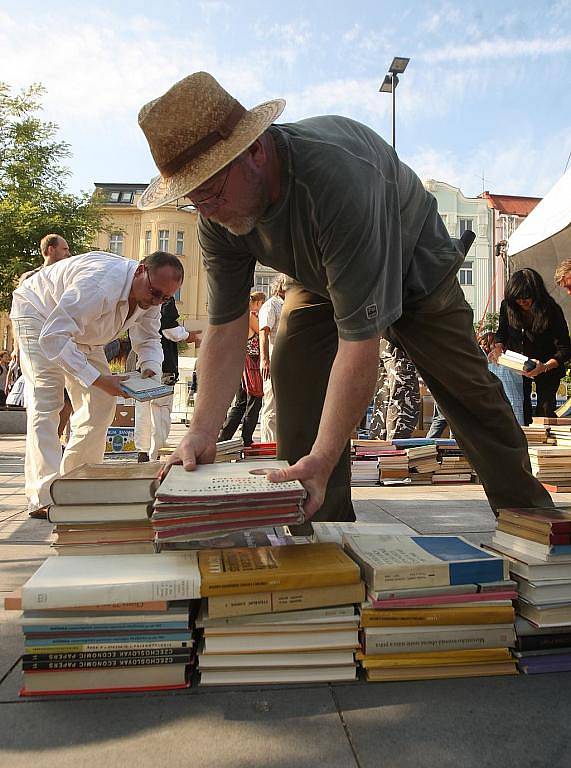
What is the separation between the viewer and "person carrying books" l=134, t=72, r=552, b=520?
1.83m

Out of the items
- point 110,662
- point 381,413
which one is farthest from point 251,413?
point 110,662

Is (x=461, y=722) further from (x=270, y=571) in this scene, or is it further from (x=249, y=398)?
(x=249, y=398)

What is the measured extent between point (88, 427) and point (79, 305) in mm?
720

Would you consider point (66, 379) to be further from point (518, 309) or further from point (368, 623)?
point (518, 309)

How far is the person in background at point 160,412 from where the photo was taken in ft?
21.5

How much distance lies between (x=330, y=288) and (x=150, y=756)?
1.27 meters

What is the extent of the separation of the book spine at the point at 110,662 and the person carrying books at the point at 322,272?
18.6 inches

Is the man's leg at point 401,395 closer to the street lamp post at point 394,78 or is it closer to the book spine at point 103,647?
the book spine at point 103,647

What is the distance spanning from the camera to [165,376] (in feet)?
23.5

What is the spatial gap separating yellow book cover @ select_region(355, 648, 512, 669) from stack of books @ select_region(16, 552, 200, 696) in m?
0.44

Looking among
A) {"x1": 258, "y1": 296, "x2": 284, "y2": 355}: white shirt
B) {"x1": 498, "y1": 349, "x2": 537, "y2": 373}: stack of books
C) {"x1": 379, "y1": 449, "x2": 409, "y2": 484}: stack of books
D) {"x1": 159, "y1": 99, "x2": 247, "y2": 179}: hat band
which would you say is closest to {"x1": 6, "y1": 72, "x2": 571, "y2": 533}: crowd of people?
{"x1": 159, "y1": 99, "x2": 247, "y2": 179}: hat band

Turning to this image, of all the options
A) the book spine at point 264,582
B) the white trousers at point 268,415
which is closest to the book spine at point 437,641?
the book spine at point 264,582

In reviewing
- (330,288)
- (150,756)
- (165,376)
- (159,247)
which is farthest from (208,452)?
(159,247)

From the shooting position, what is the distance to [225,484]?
5.49 feet
